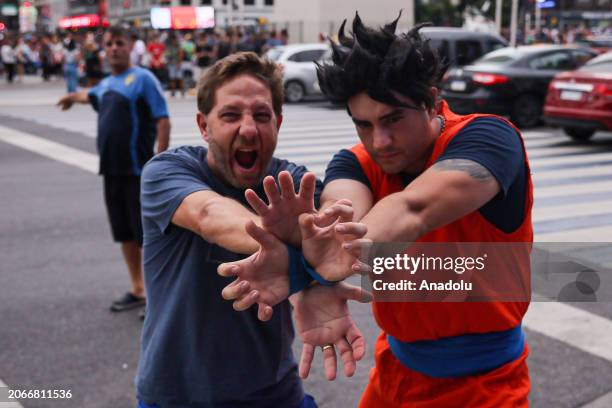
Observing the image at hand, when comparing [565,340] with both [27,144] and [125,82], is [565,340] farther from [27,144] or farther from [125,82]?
[27,144]

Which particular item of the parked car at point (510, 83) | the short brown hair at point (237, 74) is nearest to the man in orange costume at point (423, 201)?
the short brown hair at point (237, 74)

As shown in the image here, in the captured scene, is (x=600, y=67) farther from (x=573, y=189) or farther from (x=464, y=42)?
(x=464, y=42)

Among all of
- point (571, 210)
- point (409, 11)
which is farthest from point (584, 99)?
point (409, 11)

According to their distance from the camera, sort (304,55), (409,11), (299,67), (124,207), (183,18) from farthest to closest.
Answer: (409,11), (183,18), (304,55), (299,67), (124,207)

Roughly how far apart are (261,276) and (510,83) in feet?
44.0

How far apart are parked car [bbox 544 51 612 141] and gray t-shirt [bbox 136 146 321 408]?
10317 mm

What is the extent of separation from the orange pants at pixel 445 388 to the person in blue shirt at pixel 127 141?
322 centimetres

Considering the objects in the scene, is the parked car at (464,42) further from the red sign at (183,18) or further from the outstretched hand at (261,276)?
the red sign at (183,18)

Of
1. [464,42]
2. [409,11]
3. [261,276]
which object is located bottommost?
[261,276]

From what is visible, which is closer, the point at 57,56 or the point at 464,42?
the point at 464,42

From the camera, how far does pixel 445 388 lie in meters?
2.49

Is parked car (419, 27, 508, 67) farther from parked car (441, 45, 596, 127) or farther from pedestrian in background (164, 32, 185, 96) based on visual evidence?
pedestrian in background (164, 32, 185, 96)

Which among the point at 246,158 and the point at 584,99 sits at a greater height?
the point at 246,158

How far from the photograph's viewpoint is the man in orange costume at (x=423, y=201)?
2.12 m
